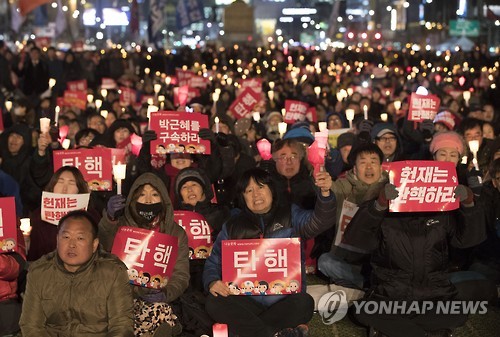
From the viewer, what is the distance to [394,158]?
9797 mm

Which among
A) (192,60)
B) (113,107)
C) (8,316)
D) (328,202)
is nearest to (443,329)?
(328,202)

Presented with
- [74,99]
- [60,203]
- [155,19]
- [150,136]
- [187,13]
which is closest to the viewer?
[60,203]

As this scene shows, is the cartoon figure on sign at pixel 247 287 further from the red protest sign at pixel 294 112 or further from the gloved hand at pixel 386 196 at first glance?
the red protest sign at pixel 294 112

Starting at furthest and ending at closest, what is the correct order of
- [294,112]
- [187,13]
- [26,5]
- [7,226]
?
[187,13] < [26,5] < [294,112] < [7,226]

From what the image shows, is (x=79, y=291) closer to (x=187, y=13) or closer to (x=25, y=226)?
(x=25, y=226)

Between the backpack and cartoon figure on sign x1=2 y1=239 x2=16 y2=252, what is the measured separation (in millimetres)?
1153

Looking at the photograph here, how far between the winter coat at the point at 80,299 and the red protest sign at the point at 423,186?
1.84m

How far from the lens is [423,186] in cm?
669

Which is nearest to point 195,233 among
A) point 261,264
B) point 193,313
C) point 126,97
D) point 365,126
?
point 193,313

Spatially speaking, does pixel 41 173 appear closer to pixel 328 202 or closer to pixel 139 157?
pixel 139 157

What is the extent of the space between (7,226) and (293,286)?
199 centimetres

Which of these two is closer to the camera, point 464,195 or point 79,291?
point 79,291

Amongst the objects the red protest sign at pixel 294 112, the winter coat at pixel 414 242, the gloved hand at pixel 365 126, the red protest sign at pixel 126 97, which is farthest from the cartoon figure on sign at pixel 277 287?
the red protest sign at pixel 126 97

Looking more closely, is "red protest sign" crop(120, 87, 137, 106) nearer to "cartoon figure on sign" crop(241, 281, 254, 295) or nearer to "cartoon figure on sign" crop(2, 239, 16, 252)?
"cartoon figure on sign" crop(2, 239, 16, 252)
